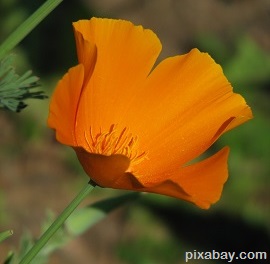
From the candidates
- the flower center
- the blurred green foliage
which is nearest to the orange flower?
the flower center

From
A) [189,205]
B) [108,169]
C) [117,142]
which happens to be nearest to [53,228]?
[108,169]

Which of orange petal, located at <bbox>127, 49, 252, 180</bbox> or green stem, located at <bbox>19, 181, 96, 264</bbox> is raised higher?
green stem, located at <bbox>19, 181, 96, 264</bbox>

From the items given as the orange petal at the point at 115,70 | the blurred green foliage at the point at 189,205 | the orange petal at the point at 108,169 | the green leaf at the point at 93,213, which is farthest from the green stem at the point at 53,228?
the blurred green foliage at the point at 189,205

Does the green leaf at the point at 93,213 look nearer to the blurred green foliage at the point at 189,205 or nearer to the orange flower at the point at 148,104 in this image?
the orange flower at the point at 148,104

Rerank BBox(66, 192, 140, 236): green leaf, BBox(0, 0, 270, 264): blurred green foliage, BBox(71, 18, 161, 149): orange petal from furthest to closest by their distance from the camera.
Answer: BBox(0, 0, 270, 264): blurred green foliage → BBox(66, 192, 140, 236): green leaf → BBox(71, 18, 161, 149): orange petal

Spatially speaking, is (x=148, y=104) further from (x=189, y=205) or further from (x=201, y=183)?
(x=189, y=205)

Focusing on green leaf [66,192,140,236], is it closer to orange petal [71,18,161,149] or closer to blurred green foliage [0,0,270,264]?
orange petal [71,18,161,149]
